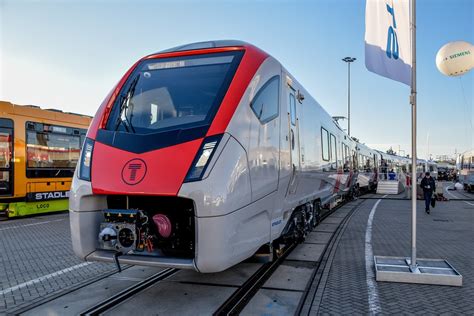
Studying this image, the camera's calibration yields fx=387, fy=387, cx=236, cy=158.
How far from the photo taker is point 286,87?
564 cm

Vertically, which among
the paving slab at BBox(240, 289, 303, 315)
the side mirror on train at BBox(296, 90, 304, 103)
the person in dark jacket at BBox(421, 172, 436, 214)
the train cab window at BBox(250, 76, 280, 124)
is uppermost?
the side mirror on train at BBox(296, 90, 304, 103)

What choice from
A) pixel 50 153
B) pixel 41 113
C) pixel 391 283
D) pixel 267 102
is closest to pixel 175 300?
pixel 267 102

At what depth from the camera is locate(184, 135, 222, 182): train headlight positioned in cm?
384

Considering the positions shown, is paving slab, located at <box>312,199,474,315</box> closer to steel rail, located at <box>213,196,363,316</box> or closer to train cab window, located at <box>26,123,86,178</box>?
steel rail, located at <box>213,196,363,316</box>

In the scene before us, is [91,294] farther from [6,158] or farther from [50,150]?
[50,150]

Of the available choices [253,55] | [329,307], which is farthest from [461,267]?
[253,55]

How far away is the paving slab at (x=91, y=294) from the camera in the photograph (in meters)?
4.38

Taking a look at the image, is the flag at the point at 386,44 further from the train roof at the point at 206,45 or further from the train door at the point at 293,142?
the train roof at the point at 206,45

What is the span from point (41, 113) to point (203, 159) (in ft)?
35.6

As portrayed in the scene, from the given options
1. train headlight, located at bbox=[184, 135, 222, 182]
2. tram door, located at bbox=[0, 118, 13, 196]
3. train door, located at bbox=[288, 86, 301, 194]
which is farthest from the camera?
tram door, located at bbox=[0, 118, 13, 196]

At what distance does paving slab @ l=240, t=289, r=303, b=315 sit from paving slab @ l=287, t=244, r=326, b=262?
74.0 inches

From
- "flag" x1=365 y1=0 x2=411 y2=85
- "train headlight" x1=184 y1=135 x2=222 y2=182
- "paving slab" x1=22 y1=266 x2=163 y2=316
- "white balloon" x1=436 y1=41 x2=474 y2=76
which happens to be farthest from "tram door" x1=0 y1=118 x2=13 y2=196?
"white balloon" x1=436 y1=41 x2=474 y2=76

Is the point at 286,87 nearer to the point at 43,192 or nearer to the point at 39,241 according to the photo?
the point at 39,241

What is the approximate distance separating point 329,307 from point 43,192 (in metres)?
11.0
